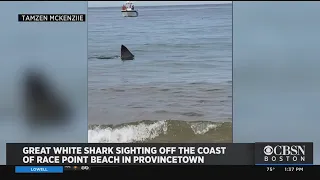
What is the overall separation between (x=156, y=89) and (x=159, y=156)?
277 mm

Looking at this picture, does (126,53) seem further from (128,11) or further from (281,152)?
(281,152)

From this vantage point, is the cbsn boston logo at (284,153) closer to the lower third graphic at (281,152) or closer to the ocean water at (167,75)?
the lower third graphic at (281,152)

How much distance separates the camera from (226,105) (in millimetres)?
1403

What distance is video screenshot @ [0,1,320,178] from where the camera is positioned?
139cm

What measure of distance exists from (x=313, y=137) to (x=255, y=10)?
0.57 meters

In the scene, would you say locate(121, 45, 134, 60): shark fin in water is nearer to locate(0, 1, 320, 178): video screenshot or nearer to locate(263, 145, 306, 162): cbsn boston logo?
locate(0, 1, 320, 178): video screenshot

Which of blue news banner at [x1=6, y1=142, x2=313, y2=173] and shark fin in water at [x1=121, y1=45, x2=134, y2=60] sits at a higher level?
shark fin in water at [x1=121, y1=45, x2=134, y2=60]

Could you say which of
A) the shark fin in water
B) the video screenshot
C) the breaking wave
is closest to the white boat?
the video screenshot

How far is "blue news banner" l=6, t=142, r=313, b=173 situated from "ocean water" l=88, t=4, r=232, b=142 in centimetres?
4

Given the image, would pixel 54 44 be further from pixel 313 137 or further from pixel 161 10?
pixel 313 137

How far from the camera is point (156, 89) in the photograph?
1.41 metres
